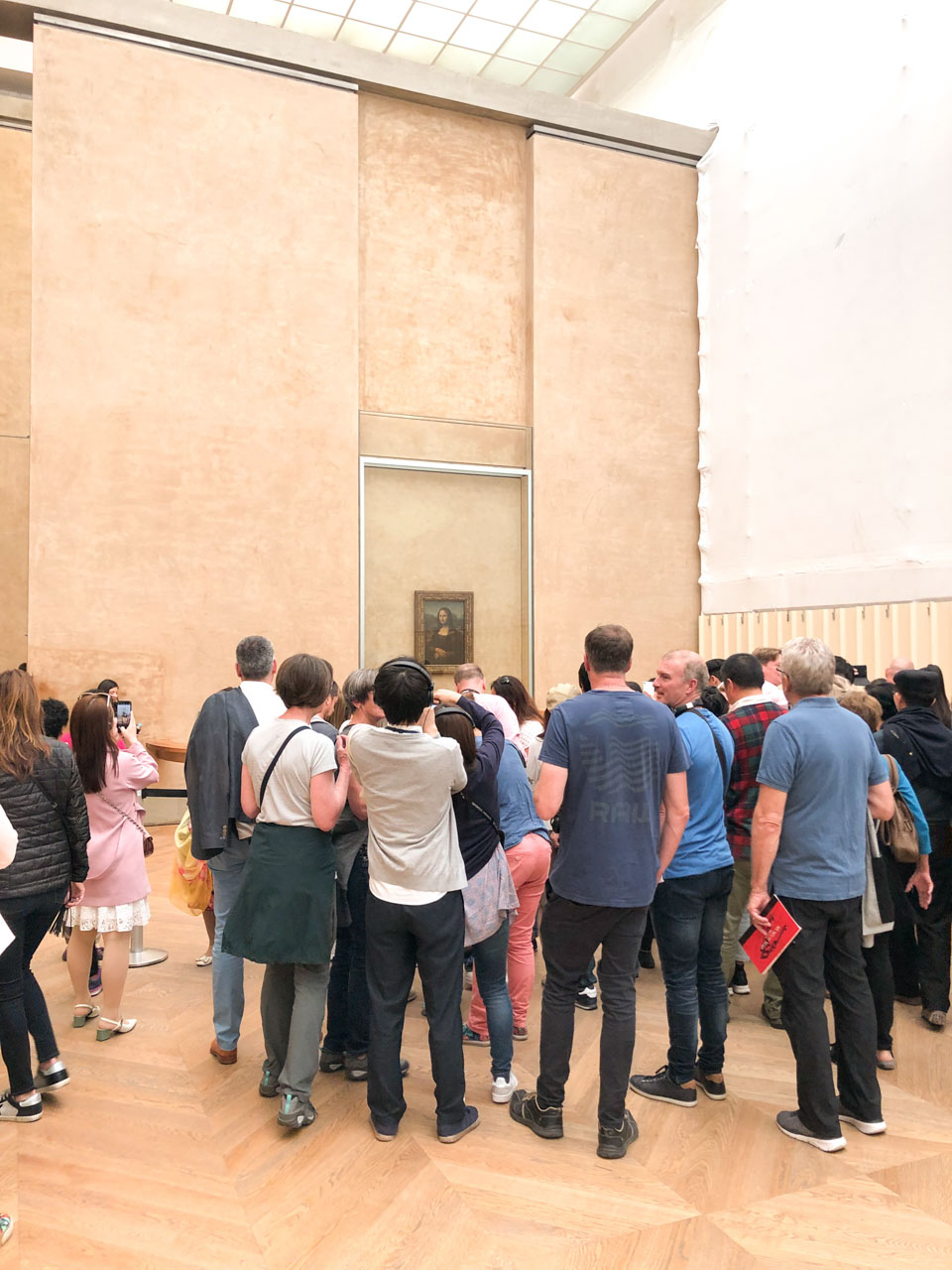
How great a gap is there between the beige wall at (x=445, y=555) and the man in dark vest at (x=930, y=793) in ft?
23.0

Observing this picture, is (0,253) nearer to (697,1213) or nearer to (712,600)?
(712,600)

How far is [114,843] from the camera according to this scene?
457cm

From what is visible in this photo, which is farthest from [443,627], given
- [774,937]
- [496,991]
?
[774,937]

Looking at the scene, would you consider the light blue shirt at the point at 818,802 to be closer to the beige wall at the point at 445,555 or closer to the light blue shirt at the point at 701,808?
the light blue shirt at the point at 701,808

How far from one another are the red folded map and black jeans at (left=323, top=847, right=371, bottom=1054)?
160 centimetres

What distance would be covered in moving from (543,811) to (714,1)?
40.1 ft

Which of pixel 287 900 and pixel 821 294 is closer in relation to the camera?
pixel 287 900

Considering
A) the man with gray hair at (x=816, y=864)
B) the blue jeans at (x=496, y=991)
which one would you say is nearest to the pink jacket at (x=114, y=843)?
the blue jeans at (x=496, y=991)

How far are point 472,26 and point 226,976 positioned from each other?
1298 centimetres

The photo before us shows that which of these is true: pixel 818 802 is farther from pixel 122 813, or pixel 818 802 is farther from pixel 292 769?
pixel 122 813

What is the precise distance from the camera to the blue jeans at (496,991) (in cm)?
386

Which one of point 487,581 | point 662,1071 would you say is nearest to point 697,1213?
point 662,1071

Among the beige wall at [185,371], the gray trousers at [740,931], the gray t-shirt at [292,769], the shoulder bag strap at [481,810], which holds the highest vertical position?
the beige wall at [185,371]

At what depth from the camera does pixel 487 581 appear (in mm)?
11688
